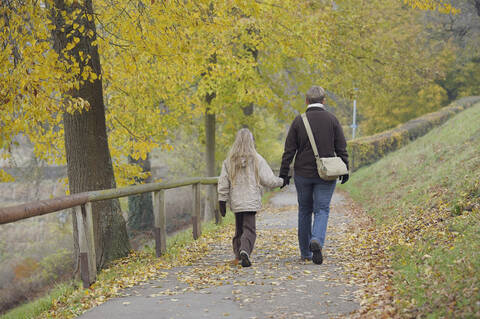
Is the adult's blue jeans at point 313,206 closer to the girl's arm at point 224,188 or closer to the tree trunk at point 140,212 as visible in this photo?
the girl's arm at point 224,188

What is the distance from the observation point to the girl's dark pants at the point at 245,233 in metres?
7.36

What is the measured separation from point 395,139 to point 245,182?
20.4m

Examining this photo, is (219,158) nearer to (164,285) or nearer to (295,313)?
(164,285)

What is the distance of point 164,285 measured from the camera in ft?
21.0

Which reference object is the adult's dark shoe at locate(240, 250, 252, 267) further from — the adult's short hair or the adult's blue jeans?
the adult's short hair

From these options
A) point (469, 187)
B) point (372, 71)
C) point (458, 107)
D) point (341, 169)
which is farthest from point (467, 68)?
point (341, 169)

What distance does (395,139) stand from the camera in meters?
26.5

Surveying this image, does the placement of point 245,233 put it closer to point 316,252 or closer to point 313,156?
point 316,252

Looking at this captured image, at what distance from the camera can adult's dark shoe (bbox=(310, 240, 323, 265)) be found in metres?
→ 7.02

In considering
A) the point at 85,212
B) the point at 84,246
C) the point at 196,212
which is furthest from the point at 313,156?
the point at 196,212

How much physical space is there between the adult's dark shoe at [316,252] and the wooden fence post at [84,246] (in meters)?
2.74

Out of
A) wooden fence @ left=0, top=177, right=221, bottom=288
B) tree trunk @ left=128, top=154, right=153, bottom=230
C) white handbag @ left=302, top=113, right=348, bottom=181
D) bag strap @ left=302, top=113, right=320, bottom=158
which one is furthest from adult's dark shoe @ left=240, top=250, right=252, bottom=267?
tree trunk @ left=128, top=154, right=153, bottom=230

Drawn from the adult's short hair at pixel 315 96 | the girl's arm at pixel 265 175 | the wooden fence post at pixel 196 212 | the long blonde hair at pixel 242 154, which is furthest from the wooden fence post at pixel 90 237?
the wooden fence post at pixel 196 212

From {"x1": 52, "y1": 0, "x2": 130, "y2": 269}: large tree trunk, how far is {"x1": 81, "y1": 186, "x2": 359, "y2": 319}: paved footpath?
1.60 meters
